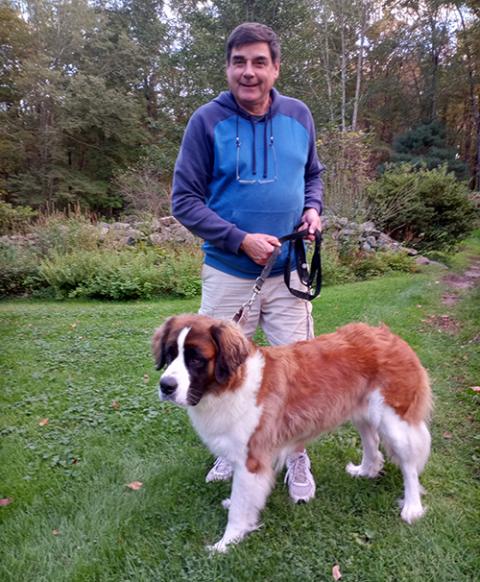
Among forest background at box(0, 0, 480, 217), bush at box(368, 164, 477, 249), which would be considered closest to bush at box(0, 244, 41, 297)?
forest background at box(0, 0, 480, 217)

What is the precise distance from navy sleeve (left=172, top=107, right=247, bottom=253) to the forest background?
15174 mm

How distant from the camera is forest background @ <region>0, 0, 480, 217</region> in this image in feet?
70.2

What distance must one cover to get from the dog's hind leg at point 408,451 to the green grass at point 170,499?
0.29 feet

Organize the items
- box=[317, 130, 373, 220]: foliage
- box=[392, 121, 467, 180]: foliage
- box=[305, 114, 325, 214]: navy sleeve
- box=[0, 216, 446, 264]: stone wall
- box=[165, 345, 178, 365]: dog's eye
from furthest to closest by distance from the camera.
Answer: box=[392, 121, 467, 180]: foliage < box=[317, 130, 373, 220]: foliage < box=[0, 216, 446, 264]: stone wall < box=[305, 114, 325, 214]: navy sleeve < box=[165, 345, 178, 365]: dog's eye

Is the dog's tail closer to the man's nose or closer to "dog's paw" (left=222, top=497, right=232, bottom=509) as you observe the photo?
"dog's paw" (left=222, top=497, right=232, bottom=509)

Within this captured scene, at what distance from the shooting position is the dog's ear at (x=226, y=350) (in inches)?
94.7

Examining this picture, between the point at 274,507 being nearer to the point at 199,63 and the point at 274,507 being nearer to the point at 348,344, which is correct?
the point at 348,344

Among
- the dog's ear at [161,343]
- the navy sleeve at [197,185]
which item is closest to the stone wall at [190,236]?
the navy sleeve at [197,185]

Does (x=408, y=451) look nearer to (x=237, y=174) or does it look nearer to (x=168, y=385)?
(x=168, y=385)

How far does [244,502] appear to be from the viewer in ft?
8.74

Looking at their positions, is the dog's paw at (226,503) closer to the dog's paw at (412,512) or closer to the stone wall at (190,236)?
the dog's paw at (412,512)

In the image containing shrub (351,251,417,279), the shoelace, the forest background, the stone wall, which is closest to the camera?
the shoelace

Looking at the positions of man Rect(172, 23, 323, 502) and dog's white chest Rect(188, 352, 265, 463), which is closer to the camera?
dog's white chest Rect(188, 352, 265, 463)

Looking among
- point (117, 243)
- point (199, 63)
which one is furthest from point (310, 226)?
point (199, 63)
